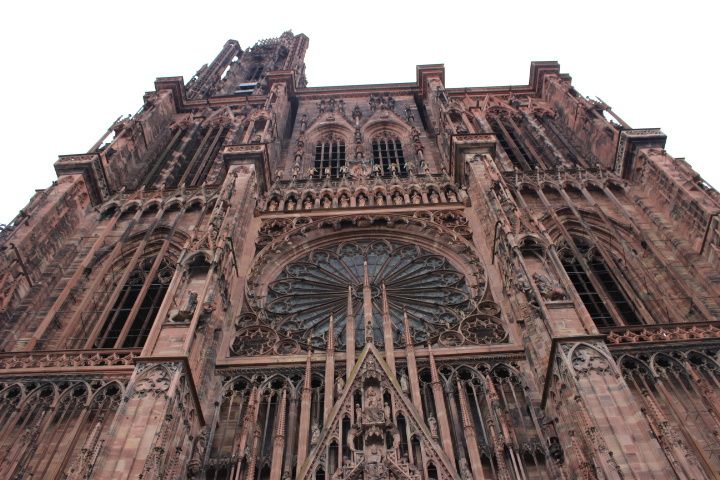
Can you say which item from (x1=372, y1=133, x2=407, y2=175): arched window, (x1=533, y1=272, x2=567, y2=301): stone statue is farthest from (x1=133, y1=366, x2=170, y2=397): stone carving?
(x1=372, y1=133, x2=407, y2=175): arched window

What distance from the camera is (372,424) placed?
32.6ft

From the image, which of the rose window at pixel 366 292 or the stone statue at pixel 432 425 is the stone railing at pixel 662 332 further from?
the stone statue at pixel 432 425

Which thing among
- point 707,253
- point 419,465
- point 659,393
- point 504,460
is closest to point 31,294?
point 419,465

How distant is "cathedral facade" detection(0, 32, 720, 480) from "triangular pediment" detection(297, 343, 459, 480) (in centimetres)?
4

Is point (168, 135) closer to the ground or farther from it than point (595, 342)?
farther from it

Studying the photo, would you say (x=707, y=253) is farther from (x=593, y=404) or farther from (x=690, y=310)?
(x=593, y=404)

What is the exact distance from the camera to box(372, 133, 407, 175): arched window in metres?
22.1

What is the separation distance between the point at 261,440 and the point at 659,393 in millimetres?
7163

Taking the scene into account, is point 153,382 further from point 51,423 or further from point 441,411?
point 441,411

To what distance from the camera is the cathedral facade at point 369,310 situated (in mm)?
9883

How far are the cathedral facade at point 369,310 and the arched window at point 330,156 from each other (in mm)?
225

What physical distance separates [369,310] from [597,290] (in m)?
5.67

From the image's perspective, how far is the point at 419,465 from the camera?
9.53 metres

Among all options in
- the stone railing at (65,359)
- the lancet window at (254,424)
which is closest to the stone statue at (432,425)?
the lancet window at (254,424)
